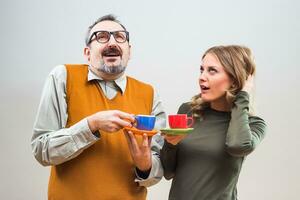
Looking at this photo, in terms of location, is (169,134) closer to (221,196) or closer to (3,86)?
(221,196)

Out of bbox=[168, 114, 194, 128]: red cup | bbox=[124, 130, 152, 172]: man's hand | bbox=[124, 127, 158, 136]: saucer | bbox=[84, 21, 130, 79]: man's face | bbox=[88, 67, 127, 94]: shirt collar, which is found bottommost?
bbox=[124, 130, 152, 172]: man's hand

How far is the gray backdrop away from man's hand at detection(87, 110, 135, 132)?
36.1 inches

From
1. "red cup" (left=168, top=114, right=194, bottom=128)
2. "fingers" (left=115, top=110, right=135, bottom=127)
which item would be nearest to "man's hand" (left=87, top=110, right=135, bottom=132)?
"fingers" (left=115, top=110, right=135, bottom=127)

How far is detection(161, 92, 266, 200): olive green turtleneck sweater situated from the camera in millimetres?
1312

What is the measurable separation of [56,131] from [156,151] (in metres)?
0.43

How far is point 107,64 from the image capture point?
144cm

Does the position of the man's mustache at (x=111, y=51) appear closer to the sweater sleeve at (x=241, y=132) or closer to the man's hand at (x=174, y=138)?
the man's hand at (x=174, y=138)

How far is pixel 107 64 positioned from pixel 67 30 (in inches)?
33.1

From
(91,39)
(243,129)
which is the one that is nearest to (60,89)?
(91,39)

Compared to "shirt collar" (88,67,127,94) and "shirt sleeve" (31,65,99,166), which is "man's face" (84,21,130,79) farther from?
"shirt sleeve" (31,65,99,166)

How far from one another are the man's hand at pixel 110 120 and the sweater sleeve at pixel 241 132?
36cm

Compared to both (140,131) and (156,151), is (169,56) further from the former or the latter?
(140,131)

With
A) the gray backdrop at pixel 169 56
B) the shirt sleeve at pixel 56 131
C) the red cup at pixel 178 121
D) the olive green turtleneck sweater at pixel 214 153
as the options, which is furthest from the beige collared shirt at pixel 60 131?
the gray backdrop at pixel 169 56

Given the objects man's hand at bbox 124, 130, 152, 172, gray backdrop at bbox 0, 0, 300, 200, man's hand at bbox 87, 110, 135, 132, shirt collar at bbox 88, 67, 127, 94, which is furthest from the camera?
gray backdrop at bbox 0, 0, 300, 200
